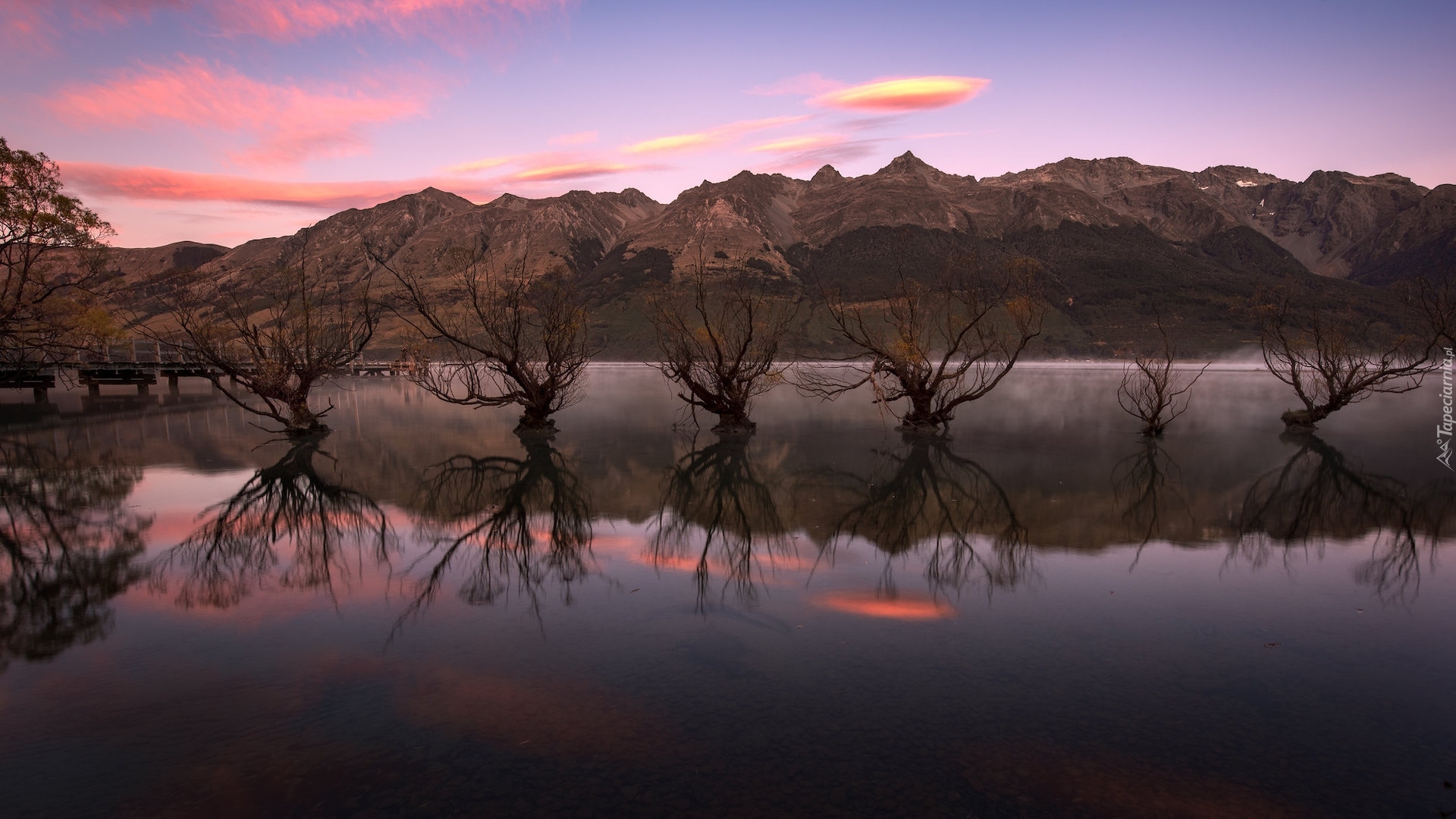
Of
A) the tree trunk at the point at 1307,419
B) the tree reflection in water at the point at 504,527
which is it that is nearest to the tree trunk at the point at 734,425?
the tree reflection in water at the point at 504,527

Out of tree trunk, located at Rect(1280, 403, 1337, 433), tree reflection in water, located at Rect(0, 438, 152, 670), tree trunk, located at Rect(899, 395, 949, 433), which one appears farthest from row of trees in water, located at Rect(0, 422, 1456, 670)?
tree trunk, located at Rect(1280, 403, 1337, 433)

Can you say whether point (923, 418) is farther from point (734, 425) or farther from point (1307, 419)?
point (1307, 419)

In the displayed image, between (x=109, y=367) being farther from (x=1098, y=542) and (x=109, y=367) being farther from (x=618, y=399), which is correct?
(x=1098, y=542)

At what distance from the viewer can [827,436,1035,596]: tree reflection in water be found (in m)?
12.3

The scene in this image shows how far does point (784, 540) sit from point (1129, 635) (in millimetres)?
6149

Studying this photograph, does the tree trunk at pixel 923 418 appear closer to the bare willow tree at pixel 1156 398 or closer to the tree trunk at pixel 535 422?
the bare willow tree at pixel 1156 398

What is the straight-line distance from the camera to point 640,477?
70.2 feet

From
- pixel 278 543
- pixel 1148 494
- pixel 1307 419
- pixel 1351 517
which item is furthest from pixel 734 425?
pixel 1307 419

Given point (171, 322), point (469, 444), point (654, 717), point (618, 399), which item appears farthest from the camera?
point (171, 322)

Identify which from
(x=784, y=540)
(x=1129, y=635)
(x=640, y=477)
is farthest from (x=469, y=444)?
(x=1129, y=635)

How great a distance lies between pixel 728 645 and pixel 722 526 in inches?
251

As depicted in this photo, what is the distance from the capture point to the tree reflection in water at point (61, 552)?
9.90 meters

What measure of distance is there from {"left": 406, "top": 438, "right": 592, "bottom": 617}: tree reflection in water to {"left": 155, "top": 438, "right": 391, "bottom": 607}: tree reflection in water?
44.3 inches

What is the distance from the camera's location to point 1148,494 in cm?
1870
